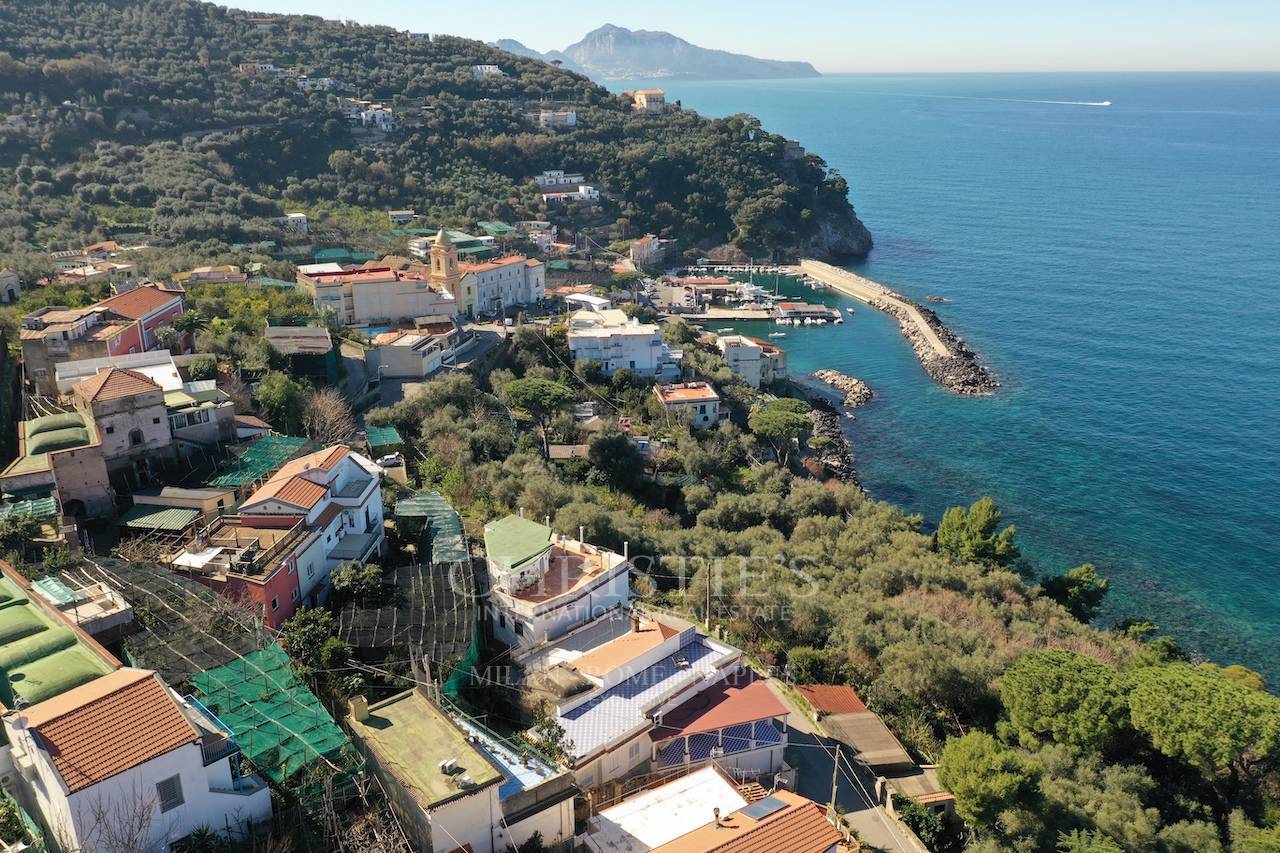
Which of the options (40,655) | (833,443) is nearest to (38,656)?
(40,655)

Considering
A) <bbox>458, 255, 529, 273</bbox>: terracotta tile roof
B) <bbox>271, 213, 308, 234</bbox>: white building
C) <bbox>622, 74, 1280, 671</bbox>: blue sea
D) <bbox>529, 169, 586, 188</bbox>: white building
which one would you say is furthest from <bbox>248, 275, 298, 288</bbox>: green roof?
<bbox>529, 169, 586, 188</bbox>: white building

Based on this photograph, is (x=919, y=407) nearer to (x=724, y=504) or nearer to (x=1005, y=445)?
(x=1005, y=445)

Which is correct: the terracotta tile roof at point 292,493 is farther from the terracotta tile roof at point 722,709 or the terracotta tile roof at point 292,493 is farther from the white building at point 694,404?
the white building at point 694,404

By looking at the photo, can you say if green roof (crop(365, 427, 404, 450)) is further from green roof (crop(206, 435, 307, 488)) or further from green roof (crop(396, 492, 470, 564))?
green roof (crop(396, 492, 470, 564))

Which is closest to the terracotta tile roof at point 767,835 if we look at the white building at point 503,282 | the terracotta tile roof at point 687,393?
the terracotta tile roof at point 687,393

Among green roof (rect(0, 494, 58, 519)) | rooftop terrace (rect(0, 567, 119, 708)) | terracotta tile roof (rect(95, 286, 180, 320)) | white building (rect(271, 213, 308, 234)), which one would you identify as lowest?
green roof (rect(0, 494, 58, 519))
